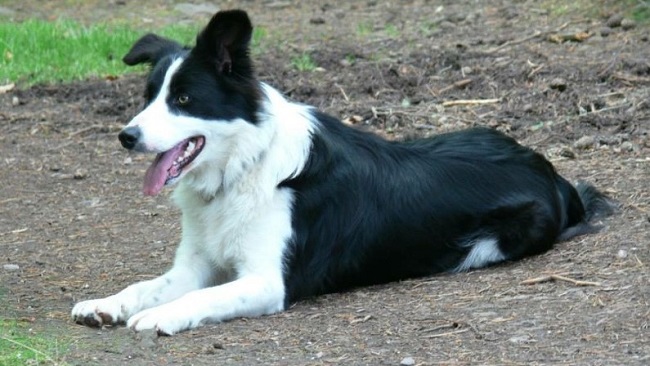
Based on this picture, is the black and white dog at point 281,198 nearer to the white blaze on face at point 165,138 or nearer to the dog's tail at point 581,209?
the white blaze on face at point 165,138

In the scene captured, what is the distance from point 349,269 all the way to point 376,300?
0.32m

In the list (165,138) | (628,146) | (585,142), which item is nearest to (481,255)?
(165,138)

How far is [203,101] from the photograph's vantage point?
18.8ft

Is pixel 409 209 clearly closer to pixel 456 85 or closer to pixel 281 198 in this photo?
pixel 281 198

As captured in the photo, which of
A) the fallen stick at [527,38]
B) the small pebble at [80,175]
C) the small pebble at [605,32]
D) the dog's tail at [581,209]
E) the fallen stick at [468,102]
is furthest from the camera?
the fallen stick at [527,38]

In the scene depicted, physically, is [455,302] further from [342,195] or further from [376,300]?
[342,195]

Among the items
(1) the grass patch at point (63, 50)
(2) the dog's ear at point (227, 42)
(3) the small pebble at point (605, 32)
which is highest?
(2) the dog's ear at point (227, 42)

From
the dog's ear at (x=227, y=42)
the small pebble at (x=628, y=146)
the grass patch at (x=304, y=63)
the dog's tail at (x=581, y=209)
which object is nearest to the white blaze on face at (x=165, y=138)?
the dog's ear at (x=227, y=42)

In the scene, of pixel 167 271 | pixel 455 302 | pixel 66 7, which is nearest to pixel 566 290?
pixel 455 302

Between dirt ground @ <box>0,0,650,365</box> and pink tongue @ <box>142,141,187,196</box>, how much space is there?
0.69m

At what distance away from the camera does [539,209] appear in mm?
6418

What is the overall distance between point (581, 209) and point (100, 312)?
9.09ft

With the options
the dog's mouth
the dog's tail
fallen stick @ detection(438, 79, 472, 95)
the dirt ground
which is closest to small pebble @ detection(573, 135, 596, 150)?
the dirt ground

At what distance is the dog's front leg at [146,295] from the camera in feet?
18.2
